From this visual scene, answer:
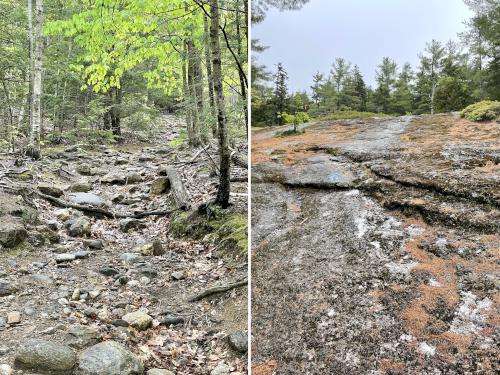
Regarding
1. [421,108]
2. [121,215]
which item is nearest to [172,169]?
[121,215]

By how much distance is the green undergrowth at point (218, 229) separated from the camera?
320 centimetres

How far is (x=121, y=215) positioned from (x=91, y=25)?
1.92 metres

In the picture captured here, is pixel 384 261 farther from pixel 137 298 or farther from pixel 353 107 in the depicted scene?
pixel 137 298

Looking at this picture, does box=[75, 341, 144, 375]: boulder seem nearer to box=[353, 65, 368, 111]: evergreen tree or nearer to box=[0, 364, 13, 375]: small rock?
box=[0, 364, 13, 375]: small rock

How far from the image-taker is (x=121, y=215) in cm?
445

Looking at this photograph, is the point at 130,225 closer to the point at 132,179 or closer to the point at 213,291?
the point at 213,291

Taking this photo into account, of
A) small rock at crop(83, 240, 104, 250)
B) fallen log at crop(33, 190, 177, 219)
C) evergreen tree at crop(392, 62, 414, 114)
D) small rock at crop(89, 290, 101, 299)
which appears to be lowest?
small rock at crop(89, 290, 101, 299)

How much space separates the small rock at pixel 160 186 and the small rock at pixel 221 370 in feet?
10.5

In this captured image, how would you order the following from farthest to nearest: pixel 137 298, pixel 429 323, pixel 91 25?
pixel 91 25 → pixel 137 298 → pixel 429 323

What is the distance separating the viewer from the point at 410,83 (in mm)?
1888

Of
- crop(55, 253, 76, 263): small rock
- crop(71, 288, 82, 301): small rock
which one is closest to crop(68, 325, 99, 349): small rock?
crop(71, 288, 82, 301): small rock

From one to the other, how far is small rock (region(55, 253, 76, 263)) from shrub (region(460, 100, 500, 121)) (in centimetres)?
281

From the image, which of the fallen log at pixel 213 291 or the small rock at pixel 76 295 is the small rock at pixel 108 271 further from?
the fallen log at pixel 213 291

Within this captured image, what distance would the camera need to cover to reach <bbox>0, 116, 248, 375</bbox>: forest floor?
2.12 m
